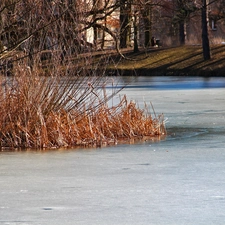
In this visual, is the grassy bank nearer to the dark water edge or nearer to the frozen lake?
the dark water edge

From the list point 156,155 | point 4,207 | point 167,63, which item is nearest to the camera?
point 4,207

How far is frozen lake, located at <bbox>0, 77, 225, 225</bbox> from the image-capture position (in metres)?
6.73

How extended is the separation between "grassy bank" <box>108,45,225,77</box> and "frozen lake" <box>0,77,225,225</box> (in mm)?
27664

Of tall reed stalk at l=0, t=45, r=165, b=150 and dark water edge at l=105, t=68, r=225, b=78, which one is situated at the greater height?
tall reed stalk at l=0, t=45, r=165, b=150

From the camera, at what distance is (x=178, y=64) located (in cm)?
4344

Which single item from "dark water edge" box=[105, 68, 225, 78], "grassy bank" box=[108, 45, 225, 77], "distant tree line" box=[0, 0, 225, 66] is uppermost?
"distant tree line" box=[0, 0, 225, 66]

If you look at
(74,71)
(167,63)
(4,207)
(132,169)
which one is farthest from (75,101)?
(167,63)

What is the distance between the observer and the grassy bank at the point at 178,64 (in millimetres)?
40844

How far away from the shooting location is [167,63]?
144ft

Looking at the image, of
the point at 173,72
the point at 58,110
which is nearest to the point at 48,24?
the point at 58,110

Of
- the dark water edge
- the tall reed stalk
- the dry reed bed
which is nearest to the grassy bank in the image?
the dark water edge

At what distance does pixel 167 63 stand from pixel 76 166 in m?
34.6

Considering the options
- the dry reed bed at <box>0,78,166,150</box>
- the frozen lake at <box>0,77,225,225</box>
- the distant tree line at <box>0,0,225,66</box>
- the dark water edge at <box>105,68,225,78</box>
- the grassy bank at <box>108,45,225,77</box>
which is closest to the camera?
the frozen lake at <box>0,77,225,225</box>

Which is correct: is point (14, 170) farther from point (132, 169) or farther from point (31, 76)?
point (31, 76)
